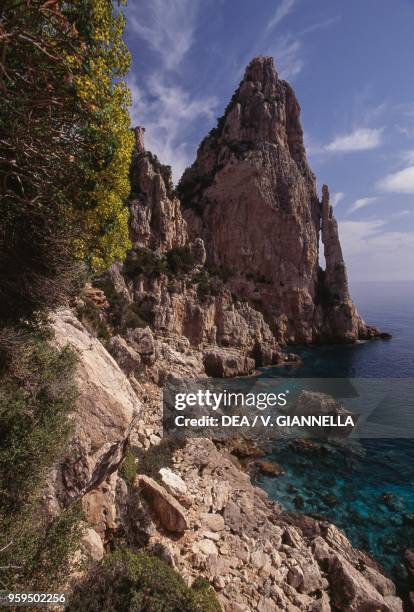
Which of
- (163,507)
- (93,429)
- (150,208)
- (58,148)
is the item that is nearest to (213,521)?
(163,507)

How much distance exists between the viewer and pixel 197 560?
27.7 feet

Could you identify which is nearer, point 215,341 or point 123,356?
point 123,356

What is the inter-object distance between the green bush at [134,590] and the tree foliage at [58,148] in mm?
5671

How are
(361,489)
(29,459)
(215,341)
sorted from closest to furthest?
(29,459) < (361,489) < (215,341)

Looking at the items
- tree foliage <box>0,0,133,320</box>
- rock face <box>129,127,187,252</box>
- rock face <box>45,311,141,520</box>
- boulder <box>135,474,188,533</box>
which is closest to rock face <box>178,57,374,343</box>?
rock face <box>129,127,187,252</box>

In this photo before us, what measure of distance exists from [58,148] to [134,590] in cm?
891

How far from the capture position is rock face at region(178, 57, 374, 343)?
188ft

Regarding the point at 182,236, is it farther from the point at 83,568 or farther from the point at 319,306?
the point at 83,568

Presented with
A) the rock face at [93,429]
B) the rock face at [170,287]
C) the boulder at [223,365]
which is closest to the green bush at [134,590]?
the rock face at [93,429]

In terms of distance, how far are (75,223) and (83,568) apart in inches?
288

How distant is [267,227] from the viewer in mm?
59438

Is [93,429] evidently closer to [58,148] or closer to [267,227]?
[58,148]

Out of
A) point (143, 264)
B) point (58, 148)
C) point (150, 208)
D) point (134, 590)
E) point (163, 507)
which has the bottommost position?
point (163, 507)

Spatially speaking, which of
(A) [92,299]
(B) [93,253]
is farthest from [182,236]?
(B) [93,253]
